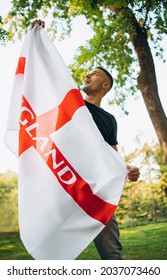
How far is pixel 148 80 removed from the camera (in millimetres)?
4965

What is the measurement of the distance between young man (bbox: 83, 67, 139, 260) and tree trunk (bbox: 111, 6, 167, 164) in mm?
3111

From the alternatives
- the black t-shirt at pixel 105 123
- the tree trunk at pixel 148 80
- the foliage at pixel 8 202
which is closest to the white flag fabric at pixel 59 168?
the black t-shirt at pixel 105 123

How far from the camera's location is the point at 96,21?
18.3ft

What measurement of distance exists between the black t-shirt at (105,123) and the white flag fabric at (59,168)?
156 mm

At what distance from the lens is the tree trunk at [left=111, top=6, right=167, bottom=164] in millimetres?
4688

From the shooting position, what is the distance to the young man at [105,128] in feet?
4.71

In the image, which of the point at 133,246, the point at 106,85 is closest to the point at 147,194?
the point at 133,246

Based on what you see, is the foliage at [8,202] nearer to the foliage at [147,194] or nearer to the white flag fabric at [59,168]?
the foliage at [147,194]

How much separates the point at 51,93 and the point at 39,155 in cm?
33

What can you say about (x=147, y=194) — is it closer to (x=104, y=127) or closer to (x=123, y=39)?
(x=123, y=39)

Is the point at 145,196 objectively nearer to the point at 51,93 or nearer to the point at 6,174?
the point at 6,174

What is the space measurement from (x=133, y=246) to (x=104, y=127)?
3.48 m

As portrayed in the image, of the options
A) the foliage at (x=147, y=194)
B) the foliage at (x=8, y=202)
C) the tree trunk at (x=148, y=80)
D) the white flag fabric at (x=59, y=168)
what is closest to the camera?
the white flag fabric at (x=59, y=168)

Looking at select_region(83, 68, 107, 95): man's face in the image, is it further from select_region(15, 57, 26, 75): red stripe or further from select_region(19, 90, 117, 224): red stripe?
select_region(15, 57, 26, 75): red stripe
